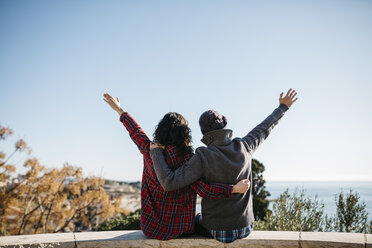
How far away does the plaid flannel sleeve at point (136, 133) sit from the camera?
8.69ft

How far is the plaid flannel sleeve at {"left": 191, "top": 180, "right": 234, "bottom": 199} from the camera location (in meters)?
2.39

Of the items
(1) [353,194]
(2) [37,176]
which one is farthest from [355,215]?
(2) [37,176]

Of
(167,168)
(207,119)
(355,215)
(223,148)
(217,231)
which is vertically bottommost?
(355,215)

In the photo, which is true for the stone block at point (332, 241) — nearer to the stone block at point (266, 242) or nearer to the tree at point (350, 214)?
the stone block at point (266, 242)

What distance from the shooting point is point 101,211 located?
15.1m

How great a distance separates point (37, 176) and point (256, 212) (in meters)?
13.2

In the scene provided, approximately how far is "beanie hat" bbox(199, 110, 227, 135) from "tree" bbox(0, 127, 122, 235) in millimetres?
13513

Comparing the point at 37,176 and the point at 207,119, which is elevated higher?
the point at 207,119

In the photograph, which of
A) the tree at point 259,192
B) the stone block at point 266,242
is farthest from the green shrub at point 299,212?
the tree at point 259,192

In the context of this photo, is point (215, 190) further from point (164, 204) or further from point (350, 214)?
point (350, 214)

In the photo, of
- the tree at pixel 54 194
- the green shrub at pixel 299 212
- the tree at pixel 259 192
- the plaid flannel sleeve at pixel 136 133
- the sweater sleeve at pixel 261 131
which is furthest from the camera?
the tree at pixel 259 192

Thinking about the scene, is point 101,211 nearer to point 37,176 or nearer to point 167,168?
point 37,176

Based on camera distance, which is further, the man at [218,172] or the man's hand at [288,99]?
the man's hand at [288,99]

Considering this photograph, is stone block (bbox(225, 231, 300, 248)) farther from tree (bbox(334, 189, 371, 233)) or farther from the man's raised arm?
tree (bbox(334, 189, 371, 233))
